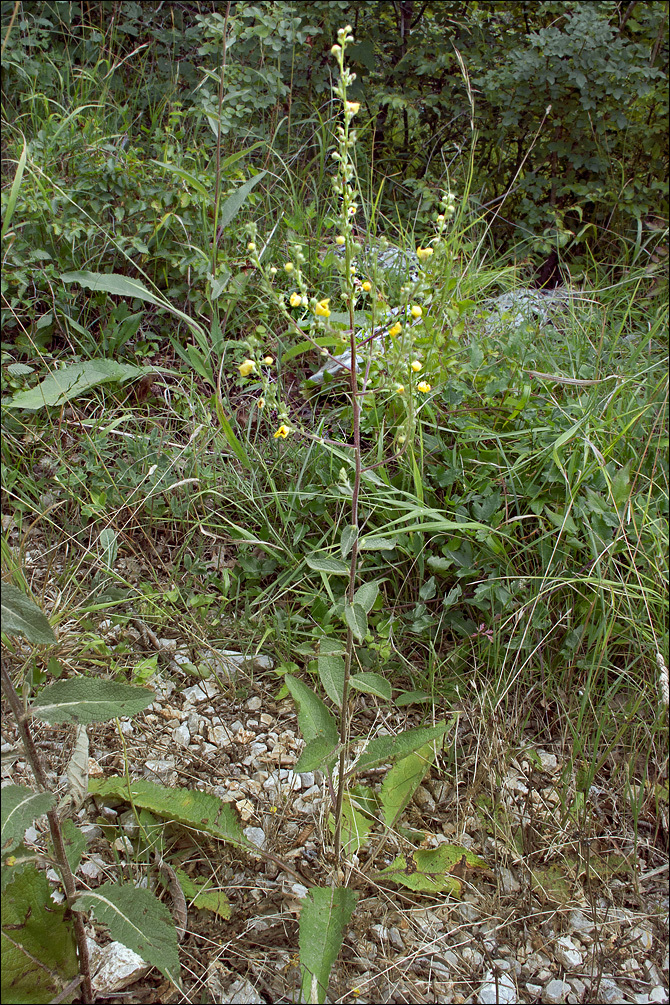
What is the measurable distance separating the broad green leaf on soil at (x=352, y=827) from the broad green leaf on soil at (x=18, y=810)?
65cm

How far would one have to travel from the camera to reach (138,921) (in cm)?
98

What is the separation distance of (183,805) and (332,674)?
0.38 m

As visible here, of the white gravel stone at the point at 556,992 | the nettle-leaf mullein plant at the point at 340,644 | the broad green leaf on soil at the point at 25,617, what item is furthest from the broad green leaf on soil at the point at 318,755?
the white gravel stone at the point at 556,992

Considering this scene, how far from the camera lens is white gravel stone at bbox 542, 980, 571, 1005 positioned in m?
1.22

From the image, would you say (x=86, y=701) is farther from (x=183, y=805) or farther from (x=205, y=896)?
(x=205, y=896)

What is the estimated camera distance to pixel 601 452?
1.91m

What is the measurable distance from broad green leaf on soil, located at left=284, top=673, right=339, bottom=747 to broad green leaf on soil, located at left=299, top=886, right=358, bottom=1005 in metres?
0.24

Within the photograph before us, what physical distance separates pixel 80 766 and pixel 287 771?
0.51 m

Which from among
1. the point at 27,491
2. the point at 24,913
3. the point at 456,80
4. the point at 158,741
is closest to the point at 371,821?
the point at 158,741

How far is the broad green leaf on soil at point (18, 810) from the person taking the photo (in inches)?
32.9

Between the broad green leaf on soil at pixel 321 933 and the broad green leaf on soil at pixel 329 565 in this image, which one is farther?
the broad green leaf on soil at pixel 329 565

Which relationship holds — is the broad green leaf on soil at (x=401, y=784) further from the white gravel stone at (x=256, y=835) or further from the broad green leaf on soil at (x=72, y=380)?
the broad green leaf on soil at (x=72, y=380)

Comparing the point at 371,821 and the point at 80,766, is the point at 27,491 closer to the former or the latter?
the point at 80,766

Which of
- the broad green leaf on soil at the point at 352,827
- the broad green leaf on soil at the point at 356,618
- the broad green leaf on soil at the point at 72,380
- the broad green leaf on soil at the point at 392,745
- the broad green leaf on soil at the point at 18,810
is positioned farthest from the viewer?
the broad green leaf on soil at the point at 72,380
